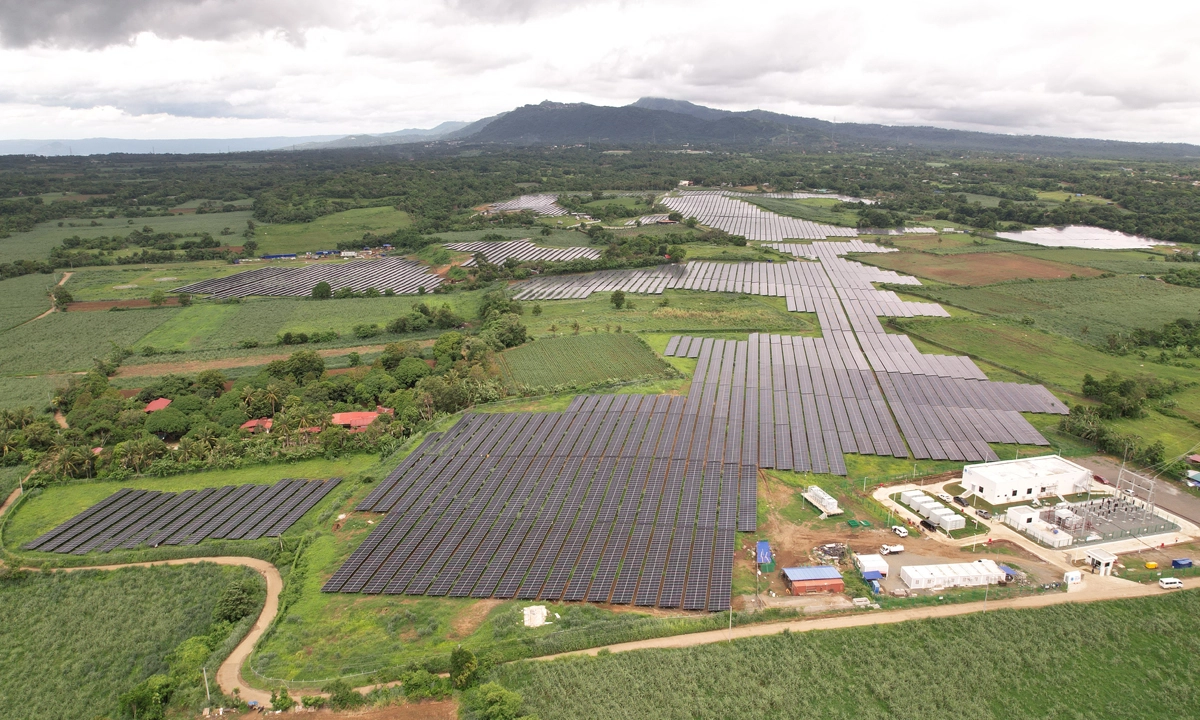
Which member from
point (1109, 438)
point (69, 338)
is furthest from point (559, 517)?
point (69, 338)

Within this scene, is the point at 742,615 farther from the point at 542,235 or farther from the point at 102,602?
the point at 542,235

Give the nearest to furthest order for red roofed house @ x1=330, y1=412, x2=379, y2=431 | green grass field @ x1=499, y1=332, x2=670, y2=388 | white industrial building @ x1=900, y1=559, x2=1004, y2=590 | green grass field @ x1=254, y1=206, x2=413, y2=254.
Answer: white industrial building @ x1=900, y1=559, x2=1004, y2=590, red roofed house @ x1=330, y1=412, x2=379, y2=431, green grass field @ x1=499, y1=332, x2=670, y2=388, green grass field @ x1=254, y1=206, x2=413, y2=254

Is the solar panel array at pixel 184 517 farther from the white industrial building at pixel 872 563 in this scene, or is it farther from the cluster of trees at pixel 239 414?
the white industrial building at pixel 872 563

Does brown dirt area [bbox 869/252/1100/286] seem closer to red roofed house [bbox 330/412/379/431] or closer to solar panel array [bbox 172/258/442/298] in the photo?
solar panel array [bbox 172/258/442/298]

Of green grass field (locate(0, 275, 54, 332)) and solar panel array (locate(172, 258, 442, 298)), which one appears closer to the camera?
green grass field (locate(0, 275, 54, 332))

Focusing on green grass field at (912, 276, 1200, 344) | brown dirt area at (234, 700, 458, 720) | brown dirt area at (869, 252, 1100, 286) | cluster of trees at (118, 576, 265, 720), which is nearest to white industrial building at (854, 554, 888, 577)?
brown dirt area at (234, 700, 458, 720)

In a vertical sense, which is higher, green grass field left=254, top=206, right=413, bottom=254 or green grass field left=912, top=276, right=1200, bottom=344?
green grass field left=254, top=206, right=413, bottom=254

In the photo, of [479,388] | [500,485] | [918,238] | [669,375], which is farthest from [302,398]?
[918,238]
